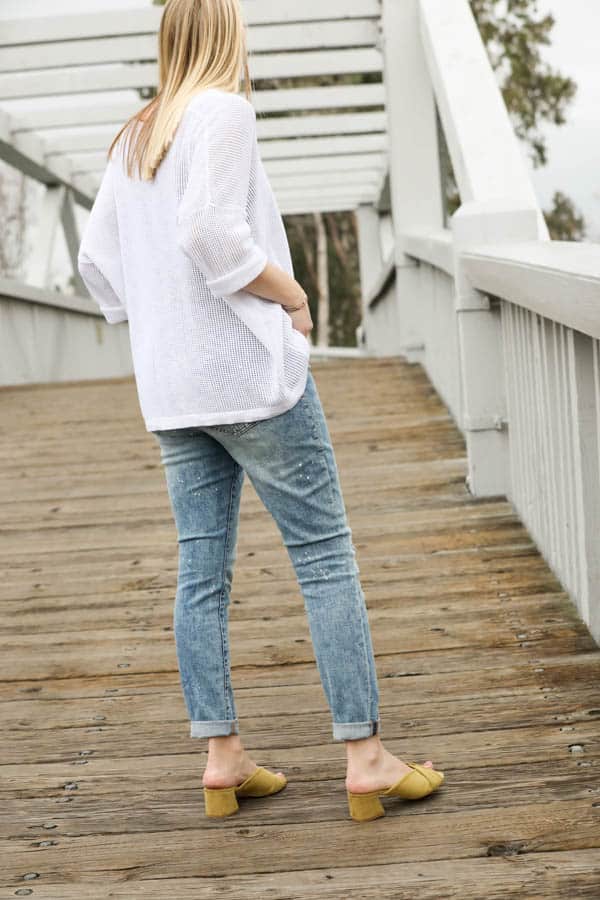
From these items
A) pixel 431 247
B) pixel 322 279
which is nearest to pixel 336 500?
pixel 431 247

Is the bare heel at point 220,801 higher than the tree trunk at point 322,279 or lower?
higher

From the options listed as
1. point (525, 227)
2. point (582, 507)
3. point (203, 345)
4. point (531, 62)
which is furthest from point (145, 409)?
point (531, 62)

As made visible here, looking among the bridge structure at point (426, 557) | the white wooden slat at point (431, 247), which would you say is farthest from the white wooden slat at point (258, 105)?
the white wooden slat at point (431, 247)

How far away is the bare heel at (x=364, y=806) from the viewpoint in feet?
7.67

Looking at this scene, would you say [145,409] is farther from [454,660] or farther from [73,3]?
[73,3]

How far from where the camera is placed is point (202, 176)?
212cm

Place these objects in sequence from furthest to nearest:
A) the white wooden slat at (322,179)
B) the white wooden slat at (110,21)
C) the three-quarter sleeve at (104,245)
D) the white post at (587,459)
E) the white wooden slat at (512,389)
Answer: the white wooden slat at (322,179) → the white wooden slat at (110,21) → the white wooden slat at (512,389) → the white post at (587,459) → the three-quarter sleeve at (104,245)

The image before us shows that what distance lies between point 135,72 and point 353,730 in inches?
335

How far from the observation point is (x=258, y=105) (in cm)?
1092

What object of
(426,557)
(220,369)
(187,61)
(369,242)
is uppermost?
(187,61)

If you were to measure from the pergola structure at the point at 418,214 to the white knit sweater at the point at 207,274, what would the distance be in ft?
1.98

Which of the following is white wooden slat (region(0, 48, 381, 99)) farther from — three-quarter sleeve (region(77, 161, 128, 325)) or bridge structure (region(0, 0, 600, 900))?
three-quarter sleeve (region(77, 161, 128, 325))

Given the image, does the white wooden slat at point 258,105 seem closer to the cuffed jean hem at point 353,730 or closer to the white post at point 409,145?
the white post at point 409,145

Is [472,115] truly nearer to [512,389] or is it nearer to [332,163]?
[512,389]
